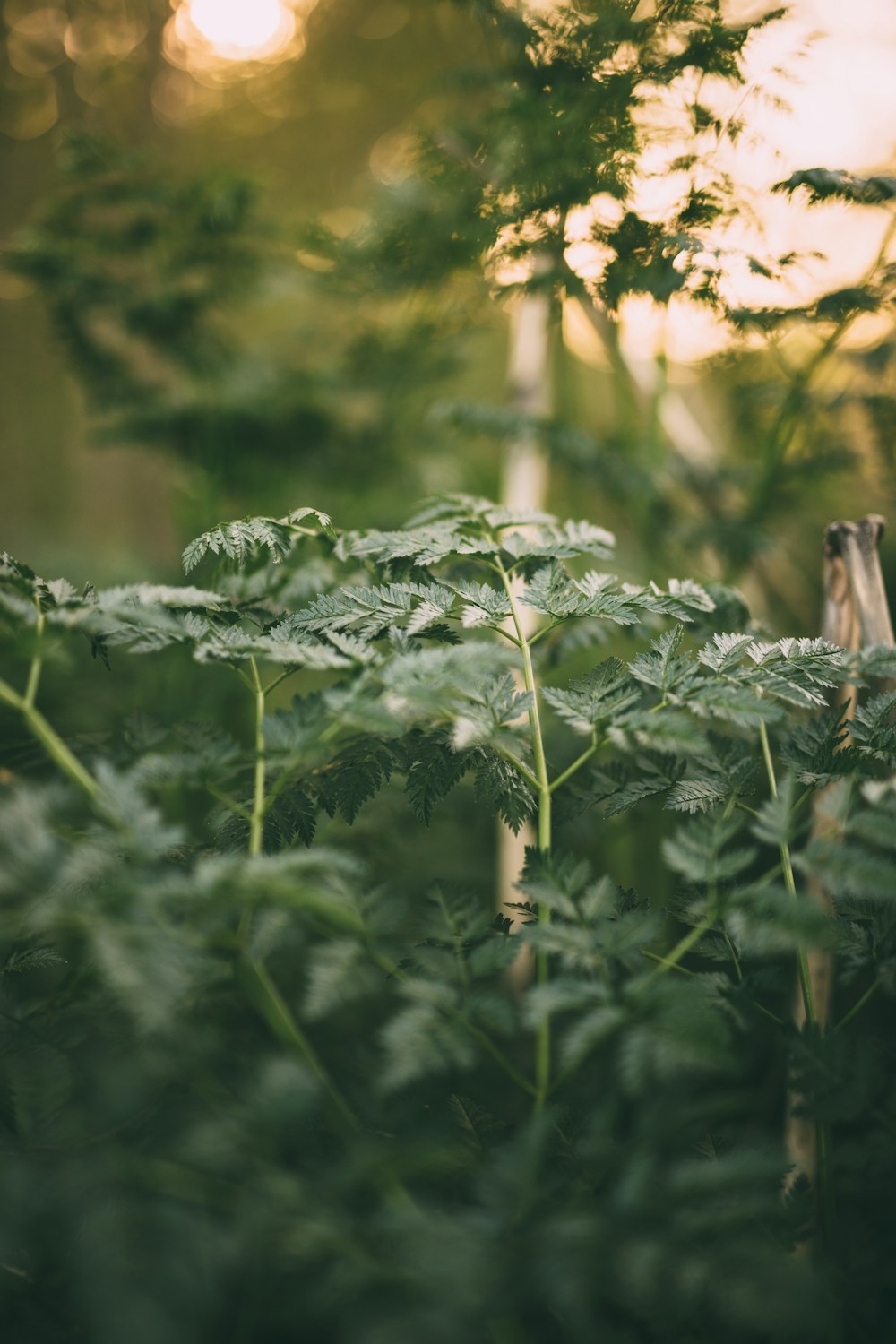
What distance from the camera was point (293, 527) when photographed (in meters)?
1.00

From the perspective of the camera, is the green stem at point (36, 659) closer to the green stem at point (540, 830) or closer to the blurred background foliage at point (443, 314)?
the blurred background foliage at point (443, 314)

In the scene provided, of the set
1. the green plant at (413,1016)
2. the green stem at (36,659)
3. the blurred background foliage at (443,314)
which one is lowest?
the green plant at (413,1016)

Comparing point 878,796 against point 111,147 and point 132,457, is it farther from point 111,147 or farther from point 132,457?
point 132,457

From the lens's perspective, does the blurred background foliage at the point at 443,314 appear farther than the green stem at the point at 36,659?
Yes

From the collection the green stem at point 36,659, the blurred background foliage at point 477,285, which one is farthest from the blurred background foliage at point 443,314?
the green stem at point 36,659

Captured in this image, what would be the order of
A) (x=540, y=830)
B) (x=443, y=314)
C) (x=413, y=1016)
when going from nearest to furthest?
(x=413, y=1016)
(x=540, y=830)
(x=443, y=314)

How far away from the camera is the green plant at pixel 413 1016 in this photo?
0.52m

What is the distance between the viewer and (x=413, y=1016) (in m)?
0.62

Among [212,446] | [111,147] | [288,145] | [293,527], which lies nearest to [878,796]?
[293,527]

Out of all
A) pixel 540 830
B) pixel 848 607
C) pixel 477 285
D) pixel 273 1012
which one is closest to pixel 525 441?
pixel 477 285

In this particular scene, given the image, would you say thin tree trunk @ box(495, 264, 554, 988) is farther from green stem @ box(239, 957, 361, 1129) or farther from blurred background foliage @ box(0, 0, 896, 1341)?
green stem @ box(239, 957, 361, 1129)

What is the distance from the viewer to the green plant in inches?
20.6

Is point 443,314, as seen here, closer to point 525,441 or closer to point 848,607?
point 525,441

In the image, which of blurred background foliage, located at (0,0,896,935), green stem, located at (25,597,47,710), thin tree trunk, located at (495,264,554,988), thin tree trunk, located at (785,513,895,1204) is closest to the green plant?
green stem, located at (25,597,47,710)
